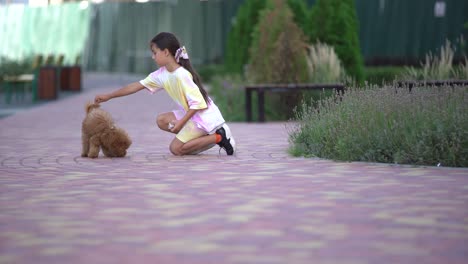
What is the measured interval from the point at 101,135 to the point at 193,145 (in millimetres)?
909

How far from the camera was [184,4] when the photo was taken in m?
37.9

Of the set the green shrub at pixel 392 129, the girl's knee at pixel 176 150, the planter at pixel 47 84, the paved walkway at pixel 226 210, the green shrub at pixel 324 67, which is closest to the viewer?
the paved walkway at pixel 226 210

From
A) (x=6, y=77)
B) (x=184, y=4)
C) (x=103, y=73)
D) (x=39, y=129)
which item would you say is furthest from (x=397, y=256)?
(x=103, y=73)

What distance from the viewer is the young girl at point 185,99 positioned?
32.7ft

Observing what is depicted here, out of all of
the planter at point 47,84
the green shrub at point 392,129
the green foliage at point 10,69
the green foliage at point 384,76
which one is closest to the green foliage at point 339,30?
the green foliage at point 384,76

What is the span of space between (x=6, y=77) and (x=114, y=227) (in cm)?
1804

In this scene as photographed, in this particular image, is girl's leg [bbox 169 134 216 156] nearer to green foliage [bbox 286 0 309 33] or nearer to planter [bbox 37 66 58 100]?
green foliage [bbox 286 0 309 33]

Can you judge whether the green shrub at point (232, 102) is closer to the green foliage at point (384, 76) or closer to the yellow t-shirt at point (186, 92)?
the green foliage at point (384, 76)

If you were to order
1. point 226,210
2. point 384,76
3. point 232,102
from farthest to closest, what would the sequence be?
point 232,102 < point 384,76 < point 226,210

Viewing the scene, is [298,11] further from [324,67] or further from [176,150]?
[176,150]

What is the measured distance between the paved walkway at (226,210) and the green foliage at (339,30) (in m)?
7.80

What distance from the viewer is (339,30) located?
18.5 metres

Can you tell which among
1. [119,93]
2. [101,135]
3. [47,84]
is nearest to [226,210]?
[101,135]

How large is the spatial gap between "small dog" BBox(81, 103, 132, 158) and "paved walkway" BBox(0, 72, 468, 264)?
187 millimetres
